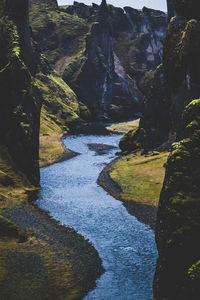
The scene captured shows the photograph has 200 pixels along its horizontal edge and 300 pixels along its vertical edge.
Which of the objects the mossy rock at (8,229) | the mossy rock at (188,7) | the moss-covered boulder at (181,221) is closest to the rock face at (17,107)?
the mossy rock at (8,229)

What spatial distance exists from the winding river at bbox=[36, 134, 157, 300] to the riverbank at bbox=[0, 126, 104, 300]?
5.35 feet

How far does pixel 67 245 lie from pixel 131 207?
60.2 feet

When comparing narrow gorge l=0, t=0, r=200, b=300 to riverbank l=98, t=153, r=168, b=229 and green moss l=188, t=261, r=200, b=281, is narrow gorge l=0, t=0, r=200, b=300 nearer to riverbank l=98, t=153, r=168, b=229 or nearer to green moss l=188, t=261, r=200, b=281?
green moss l=188, t=261, r=200, b=281

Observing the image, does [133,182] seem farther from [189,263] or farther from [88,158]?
[189,263]

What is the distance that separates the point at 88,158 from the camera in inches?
4008

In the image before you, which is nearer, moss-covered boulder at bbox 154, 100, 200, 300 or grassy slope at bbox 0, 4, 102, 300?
moss-covered boulder at bbox 154, 100, 200, 300

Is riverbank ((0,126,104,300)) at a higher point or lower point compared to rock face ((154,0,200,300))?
lower

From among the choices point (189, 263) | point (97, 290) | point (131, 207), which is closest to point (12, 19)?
point (131, 207)

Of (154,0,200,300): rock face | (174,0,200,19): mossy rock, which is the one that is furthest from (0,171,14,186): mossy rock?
(174,0,200,19): mossy rock

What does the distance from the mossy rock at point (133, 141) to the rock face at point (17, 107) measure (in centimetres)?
3912

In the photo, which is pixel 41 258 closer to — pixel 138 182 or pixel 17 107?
pixel 138 182

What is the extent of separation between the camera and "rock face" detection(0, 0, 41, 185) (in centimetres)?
6606

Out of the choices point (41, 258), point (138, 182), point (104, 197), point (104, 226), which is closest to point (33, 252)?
point (41, 258)

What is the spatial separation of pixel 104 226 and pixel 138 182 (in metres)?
21.6
